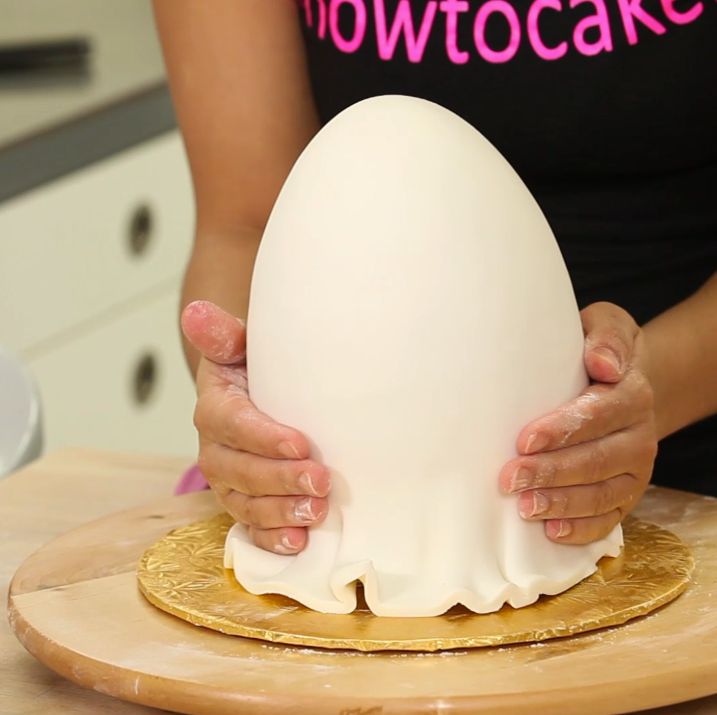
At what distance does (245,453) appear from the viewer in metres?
0.88

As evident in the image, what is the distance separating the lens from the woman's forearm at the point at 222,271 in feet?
3.73

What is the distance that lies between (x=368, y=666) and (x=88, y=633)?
0.51ft

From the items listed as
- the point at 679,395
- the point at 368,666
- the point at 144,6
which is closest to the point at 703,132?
the point at 679,395

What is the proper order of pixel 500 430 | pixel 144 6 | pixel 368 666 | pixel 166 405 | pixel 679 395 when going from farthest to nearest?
pixel 144 6 < pixel 166 405 < pixel 679 395 < pixel 500 430 < pixel 368 666

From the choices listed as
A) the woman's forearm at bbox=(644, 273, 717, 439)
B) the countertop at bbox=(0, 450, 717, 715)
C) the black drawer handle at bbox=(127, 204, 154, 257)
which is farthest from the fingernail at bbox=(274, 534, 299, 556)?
the black drawer handle at bbox=(127, 204, 154, 257)

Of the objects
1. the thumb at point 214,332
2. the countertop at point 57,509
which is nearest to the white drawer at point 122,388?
the countertop at point 57,509

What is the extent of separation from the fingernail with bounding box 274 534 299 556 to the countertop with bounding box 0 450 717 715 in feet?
0.40

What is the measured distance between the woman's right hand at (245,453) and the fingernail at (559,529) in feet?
0.41

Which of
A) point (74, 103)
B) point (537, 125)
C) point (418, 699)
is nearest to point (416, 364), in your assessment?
point (418, 699)

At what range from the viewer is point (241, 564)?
33.9 inches

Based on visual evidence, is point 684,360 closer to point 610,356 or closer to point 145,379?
point 610,356

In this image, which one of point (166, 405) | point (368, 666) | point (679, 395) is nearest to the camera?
point (368, 666)

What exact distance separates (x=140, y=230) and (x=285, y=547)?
1.64 meters

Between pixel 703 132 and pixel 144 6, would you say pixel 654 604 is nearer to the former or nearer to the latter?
pixel 703 132
